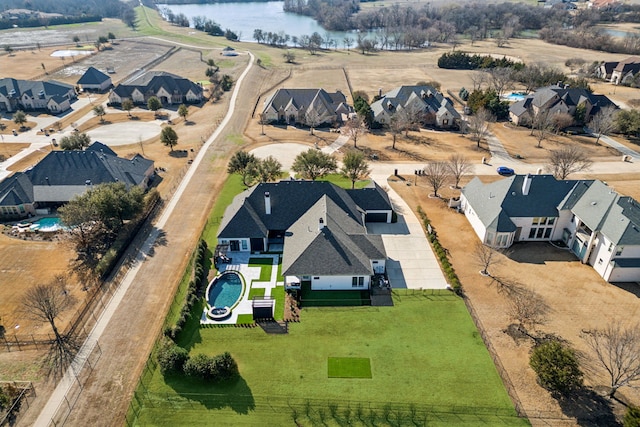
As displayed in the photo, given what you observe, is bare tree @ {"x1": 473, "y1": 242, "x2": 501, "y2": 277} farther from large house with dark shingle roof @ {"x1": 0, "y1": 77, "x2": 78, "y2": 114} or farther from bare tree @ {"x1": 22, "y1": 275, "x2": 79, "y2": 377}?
large house with dark shingle roof @ {"x1": 0, "y1": 77, "x2": 78, "y2": 114}

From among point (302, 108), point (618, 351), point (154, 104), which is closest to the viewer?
point (618, 351)

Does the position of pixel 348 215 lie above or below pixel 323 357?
above

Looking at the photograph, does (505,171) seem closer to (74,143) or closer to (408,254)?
(408,254)

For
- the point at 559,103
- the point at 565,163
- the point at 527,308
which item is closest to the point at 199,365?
the point at 527,308

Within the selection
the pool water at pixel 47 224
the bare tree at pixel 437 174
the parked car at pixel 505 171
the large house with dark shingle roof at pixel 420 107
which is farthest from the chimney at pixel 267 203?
the large house with dark shingle roof at pixel 420 107

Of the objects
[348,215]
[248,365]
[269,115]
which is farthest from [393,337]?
[269,115]

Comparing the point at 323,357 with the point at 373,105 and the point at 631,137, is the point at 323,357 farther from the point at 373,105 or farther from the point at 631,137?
the point at 631,137
